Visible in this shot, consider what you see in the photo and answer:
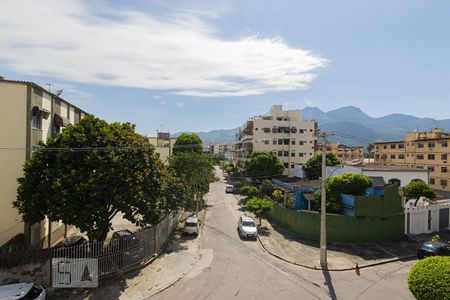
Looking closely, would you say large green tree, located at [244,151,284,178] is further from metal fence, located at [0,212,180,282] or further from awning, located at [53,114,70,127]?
awning, located at [53,114,70,127]

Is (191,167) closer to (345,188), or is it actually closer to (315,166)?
(345,188)

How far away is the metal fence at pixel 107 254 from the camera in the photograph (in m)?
13.5

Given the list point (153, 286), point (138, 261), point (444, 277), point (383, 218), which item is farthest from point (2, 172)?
point (383, 218)

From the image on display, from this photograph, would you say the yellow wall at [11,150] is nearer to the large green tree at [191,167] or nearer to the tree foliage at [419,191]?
the large green tree at [191,167]

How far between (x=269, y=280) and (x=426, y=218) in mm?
18134

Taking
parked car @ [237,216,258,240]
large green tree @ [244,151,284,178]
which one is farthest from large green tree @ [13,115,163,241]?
large green tree @ [244,151,284,178]

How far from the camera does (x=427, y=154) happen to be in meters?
54.5

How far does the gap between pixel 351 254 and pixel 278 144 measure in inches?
1727

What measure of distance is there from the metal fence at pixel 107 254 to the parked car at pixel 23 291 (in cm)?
134

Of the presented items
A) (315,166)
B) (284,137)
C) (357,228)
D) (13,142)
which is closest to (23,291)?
(13,142)

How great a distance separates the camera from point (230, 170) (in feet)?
235

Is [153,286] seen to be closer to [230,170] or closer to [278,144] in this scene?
[278,144]

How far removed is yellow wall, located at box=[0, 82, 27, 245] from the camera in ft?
50.9

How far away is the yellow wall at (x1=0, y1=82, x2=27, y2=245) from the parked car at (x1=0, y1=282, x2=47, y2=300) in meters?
4.60
